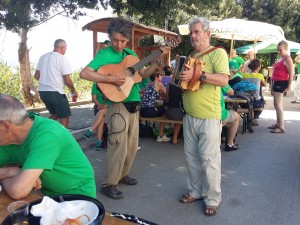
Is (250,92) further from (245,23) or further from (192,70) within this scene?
(192,70)

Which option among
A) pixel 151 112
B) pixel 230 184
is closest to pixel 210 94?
pixel 230 184

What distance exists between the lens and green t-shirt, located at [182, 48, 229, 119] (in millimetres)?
3117

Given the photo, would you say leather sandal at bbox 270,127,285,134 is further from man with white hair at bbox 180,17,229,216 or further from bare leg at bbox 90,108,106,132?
man with white hair at bbox 180,17,229,216

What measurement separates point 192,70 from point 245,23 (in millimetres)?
7011

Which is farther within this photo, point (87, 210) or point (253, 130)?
point (253, 130)

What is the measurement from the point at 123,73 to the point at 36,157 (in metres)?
2.03

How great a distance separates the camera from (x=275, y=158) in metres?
5.34

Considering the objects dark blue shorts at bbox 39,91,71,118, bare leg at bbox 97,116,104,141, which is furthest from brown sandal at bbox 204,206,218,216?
dark blue shorts at bbox 39,91,71,118

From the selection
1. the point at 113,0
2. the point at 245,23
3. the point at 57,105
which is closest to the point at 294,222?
the point at 57,105

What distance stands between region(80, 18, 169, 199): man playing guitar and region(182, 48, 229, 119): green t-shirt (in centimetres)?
72

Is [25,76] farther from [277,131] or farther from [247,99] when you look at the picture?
[277,131]

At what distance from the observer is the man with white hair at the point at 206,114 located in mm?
3107

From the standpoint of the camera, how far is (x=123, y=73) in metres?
3.65

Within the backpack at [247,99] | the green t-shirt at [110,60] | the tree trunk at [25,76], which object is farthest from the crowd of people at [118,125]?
the tree trunk at [25,76]
